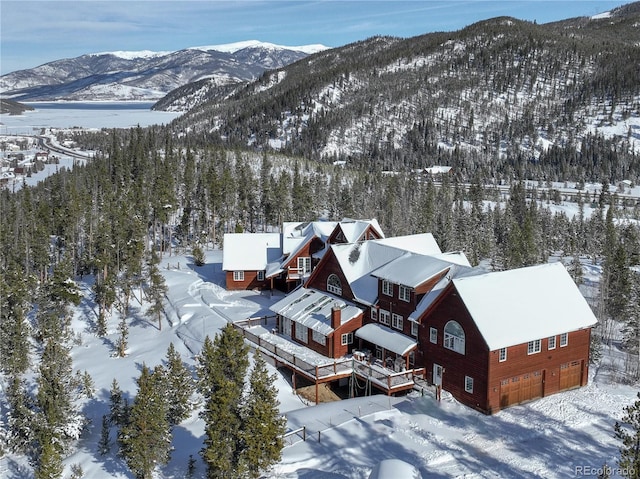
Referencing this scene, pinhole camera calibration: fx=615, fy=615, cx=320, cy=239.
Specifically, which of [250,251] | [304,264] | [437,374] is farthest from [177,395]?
[250,251]

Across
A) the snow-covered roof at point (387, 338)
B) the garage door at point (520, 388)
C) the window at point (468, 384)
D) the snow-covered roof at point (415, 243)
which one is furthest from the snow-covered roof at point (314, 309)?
the garage door at point (520, 388)

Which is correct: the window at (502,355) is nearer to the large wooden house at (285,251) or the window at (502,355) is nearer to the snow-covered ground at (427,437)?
the snow-covered ground at (427,437)

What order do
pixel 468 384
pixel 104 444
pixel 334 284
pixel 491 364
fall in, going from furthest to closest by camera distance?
pixel 334 284 → pixel 468 384 → pixel 491 364 → pixel 104 444

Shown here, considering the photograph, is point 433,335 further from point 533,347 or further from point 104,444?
point 104,444

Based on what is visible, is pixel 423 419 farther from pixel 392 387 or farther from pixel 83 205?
pixel 83 205

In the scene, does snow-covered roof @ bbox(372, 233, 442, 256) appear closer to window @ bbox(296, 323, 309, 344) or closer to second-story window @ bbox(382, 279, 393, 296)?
second-story window @ bbox(382, 279, 393, 296)
